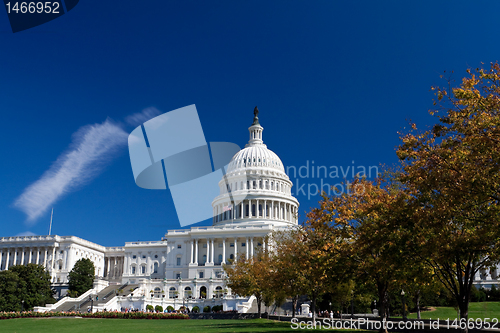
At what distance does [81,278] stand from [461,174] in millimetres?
106301

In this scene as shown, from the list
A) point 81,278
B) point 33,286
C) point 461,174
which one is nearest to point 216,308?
point 33,286

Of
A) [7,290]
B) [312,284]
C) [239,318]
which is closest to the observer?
[312,284]

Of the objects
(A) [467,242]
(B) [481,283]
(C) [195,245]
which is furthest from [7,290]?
(B) [481,283]

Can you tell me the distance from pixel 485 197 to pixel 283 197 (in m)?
116

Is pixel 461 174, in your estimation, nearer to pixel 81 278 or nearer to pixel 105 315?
pixel 105 315

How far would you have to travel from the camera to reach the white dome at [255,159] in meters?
140

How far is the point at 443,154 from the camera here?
17703mm

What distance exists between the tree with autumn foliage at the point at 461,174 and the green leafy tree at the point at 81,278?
333 ft

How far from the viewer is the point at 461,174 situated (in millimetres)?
17125

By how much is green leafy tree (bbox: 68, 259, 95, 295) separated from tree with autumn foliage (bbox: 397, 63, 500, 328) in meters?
102

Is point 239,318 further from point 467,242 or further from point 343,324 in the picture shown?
point 467,242

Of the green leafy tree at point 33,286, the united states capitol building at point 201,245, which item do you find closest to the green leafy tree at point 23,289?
the green leafy tree at point 33,286

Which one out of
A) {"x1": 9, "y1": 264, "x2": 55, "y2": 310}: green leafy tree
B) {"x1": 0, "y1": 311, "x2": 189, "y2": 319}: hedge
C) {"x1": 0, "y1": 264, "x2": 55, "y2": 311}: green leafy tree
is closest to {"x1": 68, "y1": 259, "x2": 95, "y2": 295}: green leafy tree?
{"x1": 9, "y1": 264, "x2": 55, "y2": 310}: green leafy tree

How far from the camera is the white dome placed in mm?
139500
